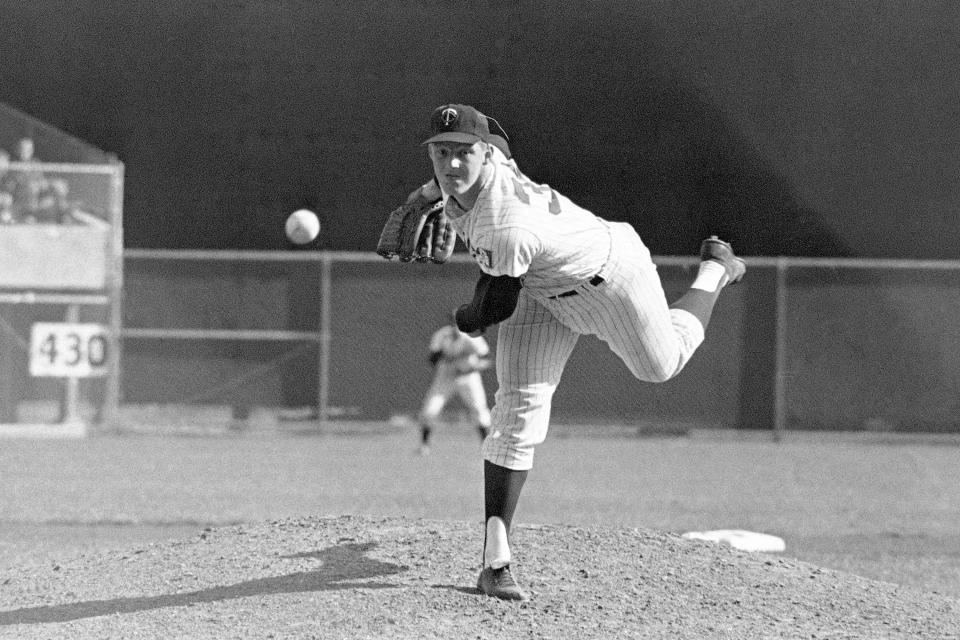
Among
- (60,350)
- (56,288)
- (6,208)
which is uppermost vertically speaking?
(6,208)

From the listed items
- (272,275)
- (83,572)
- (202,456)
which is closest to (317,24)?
(272,275)

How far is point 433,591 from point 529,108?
1183 cm

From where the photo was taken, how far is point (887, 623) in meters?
4.53

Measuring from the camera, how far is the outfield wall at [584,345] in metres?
14.4

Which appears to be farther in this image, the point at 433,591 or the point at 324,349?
the point at 324,349

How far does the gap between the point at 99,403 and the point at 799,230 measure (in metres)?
8.75

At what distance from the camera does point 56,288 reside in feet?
46.1

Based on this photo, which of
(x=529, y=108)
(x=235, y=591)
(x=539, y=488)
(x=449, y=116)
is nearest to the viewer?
(x=449, y=116)

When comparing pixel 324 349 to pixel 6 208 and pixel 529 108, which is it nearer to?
pixel 6 208

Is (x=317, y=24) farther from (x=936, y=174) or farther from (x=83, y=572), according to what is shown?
(x=83, y=572)

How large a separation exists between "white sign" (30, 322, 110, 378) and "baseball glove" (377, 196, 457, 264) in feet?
33.1

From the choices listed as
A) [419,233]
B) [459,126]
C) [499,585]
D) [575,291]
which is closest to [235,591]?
[499,585]

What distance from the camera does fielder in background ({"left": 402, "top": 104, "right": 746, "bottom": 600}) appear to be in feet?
13.3

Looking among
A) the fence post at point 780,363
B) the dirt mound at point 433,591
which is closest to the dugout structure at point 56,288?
the fence post at point 780,363
